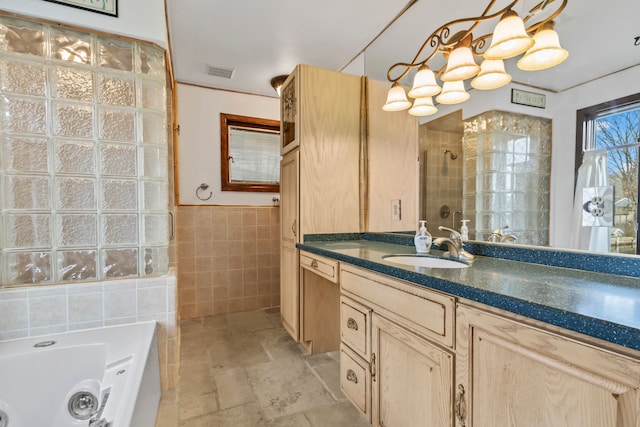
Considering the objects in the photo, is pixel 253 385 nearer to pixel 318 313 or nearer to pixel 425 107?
pixel 318 313

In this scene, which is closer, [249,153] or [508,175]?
[508,175]

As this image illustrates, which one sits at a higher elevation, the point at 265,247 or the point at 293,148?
the point at 293,148

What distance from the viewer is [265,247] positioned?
3.12 metres

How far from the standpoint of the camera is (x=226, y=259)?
9.80 ft

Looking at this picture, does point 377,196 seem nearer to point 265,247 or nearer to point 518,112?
point 518,112

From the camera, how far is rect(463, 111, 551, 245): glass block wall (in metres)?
1.23

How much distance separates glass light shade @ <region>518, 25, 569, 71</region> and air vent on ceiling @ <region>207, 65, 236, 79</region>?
231 cm

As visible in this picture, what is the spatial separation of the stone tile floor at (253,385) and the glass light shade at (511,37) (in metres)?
1.81

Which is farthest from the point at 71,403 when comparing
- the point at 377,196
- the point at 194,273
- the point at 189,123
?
the point at 189,123

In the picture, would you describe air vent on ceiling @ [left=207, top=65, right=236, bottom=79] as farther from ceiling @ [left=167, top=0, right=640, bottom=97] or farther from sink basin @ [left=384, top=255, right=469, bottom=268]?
sink basin @ [left=384, top=255, right=469, bottom=268]

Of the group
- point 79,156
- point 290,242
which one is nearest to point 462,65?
point 290,242

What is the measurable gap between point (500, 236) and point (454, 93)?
75 centimetres

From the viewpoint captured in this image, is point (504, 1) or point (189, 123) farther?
point (189, 123)

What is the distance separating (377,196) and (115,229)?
1667 mm
